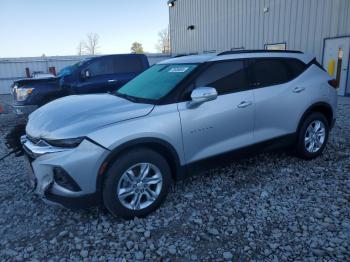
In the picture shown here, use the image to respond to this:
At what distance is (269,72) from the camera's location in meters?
3.83

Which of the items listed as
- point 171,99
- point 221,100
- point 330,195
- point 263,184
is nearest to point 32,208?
point 171,99

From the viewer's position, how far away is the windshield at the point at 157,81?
327 centimetres

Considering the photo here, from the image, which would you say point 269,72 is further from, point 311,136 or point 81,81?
point 81,81

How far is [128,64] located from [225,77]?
561 cm

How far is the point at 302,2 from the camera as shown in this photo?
424 inches

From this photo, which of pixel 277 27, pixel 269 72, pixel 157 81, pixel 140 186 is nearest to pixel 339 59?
pixel 277 27

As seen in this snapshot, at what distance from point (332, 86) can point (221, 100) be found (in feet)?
7.27

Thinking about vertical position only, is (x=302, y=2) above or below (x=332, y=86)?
above

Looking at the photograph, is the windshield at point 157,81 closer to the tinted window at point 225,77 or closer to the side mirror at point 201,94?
the tinted window at point 225,77

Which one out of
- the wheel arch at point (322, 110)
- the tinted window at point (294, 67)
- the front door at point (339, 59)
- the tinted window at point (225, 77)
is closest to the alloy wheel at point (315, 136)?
the wheel arch at point (322, 110)

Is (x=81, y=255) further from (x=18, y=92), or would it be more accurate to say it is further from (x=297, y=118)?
(x=18, y=92)

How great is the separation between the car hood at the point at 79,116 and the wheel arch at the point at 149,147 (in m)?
0.27

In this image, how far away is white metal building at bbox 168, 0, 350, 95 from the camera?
9.84 m

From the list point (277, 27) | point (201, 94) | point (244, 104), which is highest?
point (277, 27)
